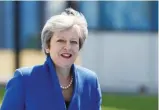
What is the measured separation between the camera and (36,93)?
3.22 meters

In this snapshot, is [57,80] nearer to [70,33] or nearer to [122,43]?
[70,33]

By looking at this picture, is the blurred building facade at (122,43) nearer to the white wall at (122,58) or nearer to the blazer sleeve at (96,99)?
the white wall at (122,58)

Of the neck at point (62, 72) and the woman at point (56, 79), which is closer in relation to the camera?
the woman at point (56, 79)

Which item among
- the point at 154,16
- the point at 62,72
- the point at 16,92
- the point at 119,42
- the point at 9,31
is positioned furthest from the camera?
the point at 9,31

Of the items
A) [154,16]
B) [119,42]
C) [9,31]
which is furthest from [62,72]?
[9,31]

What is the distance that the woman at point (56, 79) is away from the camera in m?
3.20

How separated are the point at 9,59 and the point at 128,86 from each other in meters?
3.92

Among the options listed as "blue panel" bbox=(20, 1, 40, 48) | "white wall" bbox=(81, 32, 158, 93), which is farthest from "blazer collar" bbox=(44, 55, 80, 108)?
"blue panel" bbox=(20, 1, 40, 48)

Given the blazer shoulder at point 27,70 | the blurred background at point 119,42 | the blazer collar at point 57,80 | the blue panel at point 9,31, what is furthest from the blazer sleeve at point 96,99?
the blue panel at point 9,31

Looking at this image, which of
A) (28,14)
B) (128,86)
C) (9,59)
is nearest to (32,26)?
(28,14)

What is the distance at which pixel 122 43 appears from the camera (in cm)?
1319

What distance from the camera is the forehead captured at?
3.21m

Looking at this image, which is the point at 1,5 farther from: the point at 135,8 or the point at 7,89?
the point at 7,89

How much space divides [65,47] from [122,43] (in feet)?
32.9
